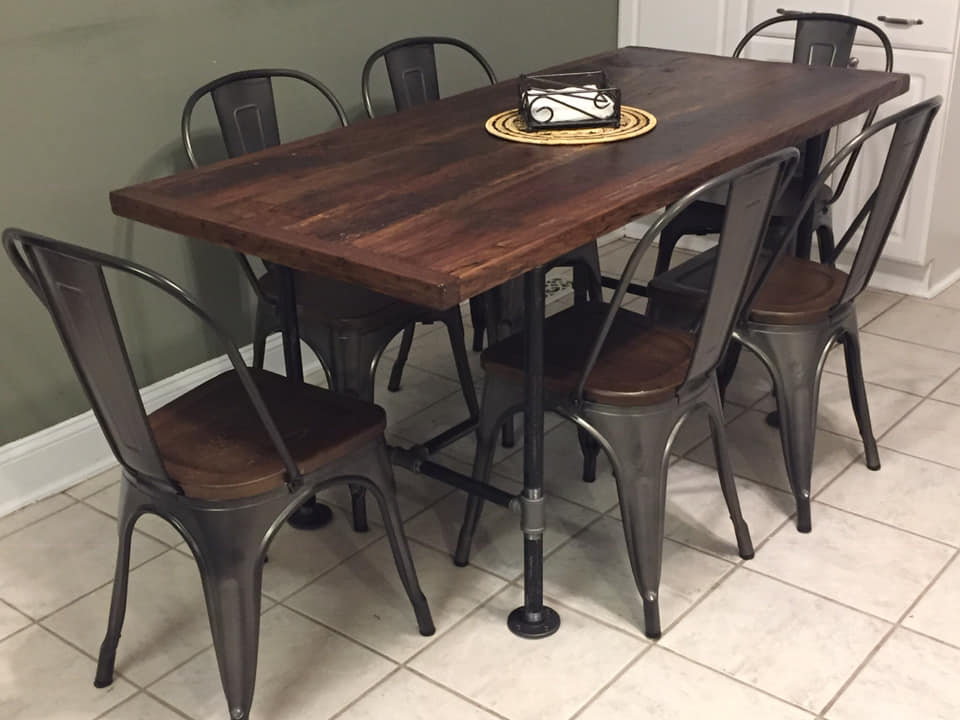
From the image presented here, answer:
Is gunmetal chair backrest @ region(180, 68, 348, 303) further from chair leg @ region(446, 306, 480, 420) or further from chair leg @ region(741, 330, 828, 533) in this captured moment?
chair leg @ region(741, 330, 828, 533)

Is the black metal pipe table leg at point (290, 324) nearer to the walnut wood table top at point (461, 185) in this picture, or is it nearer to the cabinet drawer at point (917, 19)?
the walnut wood table top at point (461, 185)

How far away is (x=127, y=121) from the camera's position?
2695 mm

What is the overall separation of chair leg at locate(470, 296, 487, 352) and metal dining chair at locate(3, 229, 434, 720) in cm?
119

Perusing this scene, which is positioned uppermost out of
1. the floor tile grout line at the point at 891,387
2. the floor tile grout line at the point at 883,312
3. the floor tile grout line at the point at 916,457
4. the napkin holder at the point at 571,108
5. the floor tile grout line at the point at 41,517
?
the napkin holder at the point at 571,108

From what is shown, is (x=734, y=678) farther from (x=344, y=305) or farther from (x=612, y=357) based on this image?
(x=344, y=305)

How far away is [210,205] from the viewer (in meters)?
2.00

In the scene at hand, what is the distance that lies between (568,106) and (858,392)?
37.9 inches

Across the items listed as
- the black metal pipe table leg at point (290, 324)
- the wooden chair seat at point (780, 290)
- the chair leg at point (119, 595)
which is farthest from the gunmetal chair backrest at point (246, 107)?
the wooden chair seat at point (780, 290)

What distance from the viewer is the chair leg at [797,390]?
7.83ft

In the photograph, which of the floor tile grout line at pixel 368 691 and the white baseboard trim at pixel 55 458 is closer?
the floor tile grout line at pixel 368 691

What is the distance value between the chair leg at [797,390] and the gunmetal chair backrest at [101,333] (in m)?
1.09

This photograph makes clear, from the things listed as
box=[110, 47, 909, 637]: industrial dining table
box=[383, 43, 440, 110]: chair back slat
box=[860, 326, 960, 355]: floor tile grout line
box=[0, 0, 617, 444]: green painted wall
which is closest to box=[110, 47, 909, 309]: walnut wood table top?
box=[110, 47, 909, 637]: industrial dining table

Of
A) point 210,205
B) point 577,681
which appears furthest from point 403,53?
point 577,681

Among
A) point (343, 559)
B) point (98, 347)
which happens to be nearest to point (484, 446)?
point (343, 559)
